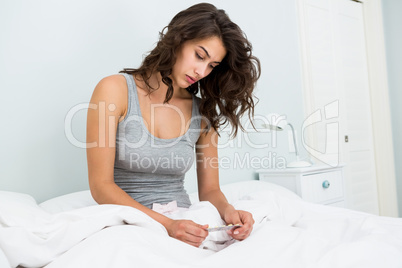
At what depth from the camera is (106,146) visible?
42.7 inches

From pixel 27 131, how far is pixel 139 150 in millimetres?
547

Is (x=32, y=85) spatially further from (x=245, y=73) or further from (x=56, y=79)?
(x=245, y=73)

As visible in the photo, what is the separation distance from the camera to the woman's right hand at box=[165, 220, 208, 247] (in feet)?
2.94

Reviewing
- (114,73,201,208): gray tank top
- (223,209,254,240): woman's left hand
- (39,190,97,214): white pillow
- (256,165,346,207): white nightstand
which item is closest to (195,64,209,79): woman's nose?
(114,73,201,208): gray tank top

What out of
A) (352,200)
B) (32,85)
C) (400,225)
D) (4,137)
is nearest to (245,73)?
(400,225)

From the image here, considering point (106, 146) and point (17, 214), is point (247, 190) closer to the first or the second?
point (106, 146)

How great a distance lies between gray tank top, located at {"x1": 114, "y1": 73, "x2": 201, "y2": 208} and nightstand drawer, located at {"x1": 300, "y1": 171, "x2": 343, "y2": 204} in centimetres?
93

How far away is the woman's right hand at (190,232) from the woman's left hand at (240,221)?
0.29 feet

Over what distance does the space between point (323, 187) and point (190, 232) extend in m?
1.36

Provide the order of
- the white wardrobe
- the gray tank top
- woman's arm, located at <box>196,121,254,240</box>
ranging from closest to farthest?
the gray tank top < woman's arm, located at <box>196,121,254,240</box> < the white wardrobe

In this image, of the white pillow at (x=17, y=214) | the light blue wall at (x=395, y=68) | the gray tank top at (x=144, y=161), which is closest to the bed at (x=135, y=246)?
the white pillow at (x=17, y=214)

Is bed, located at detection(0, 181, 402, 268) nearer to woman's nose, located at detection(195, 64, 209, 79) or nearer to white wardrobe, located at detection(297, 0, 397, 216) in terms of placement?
woman's nose, located at detection(195, 64, 209, 79)

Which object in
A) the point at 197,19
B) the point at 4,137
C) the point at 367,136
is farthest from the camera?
the point at 367,136

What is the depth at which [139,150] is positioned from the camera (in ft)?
3.81
